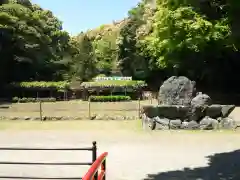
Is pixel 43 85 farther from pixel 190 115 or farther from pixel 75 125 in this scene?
pixel 190 115

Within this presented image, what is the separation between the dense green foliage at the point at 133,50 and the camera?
2684 centimetres

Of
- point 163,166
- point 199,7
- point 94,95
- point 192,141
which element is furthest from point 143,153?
point 94,95

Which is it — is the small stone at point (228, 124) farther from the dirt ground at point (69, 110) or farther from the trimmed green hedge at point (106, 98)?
the trimmed green hedge at point (106, 98)

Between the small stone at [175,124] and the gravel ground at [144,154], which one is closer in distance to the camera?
the gravel ground at [144,154]

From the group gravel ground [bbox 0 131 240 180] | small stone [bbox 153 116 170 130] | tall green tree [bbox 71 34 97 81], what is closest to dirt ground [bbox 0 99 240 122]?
small stone [bbox 153 116 170 130]

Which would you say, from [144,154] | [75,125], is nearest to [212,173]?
[144,154]

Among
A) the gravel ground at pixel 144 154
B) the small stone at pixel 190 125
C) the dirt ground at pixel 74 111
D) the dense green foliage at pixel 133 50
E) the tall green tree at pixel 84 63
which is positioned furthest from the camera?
the tall green tree at pixel 84 63

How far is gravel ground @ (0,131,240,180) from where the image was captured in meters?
8.51

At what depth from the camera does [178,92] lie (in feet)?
55.2

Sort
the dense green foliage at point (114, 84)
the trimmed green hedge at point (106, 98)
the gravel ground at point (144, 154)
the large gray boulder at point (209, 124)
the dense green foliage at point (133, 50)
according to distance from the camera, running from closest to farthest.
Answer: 1. the gravel ground at point (144, 154)
2. the large gray boulder at point (209, 124)
3. the dense green foliage at point (133, 50)
4. the trimmed green hedge at point (106, 98)
5. the dense green foliage at point (114, 84)

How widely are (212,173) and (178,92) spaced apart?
8.55 metres

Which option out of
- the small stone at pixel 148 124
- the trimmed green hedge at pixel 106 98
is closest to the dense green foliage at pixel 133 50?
the trimmed green hedge at pixel 106 98

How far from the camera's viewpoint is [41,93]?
1524 inches

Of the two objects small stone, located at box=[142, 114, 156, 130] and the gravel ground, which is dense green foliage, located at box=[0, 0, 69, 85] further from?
small stone, located at box=[142, 114, 156, 130]
